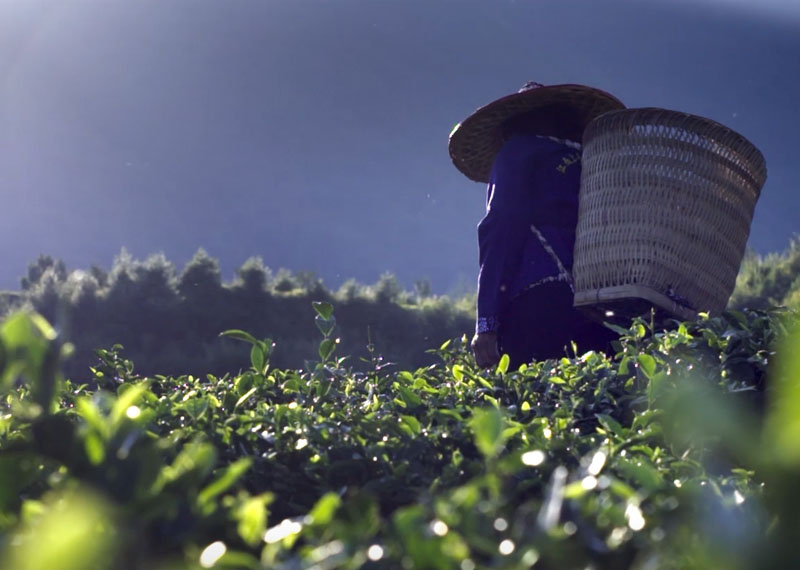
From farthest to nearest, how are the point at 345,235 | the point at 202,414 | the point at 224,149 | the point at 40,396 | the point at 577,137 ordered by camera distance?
the point at 224,149, the point at 345,235, the point at 577,137, the point at 202,414, the point at 40,396

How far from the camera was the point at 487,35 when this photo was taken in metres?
141

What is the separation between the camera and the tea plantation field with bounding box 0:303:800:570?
60cm

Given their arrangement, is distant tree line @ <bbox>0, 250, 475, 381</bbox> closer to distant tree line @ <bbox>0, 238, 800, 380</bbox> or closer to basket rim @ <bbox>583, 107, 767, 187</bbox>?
distant tree line @ <bbox>0, 238, 800, 380</bbox>

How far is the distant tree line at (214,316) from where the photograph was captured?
10.6 m

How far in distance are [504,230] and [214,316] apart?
8.03 m

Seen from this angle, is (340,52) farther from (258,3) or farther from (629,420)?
(629,420)

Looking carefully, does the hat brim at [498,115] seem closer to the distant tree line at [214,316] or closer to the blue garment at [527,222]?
the blue garment at [527,222]

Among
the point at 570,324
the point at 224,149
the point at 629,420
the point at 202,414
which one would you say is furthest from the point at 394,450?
the point at 224,149

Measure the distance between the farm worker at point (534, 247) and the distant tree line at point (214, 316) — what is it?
21.6 feet

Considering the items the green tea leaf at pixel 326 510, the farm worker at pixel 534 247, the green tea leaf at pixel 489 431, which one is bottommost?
the green tea leaf at pixel 326 510

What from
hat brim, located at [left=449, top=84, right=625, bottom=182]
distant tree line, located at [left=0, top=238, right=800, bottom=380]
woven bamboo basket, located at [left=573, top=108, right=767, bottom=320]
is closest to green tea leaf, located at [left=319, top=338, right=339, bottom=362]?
woven bamboo basket, located at [left=573, top=108, right=767, bottom=320]


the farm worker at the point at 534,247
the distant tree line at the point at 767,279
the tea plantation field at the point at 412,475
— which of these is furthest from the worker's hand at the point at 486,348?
the distant tree line at the point at 767,279

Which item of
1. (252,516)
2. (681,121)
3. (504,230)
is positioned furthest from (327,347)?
(504,230)

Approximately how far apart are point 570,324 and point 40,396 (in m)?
3.14
